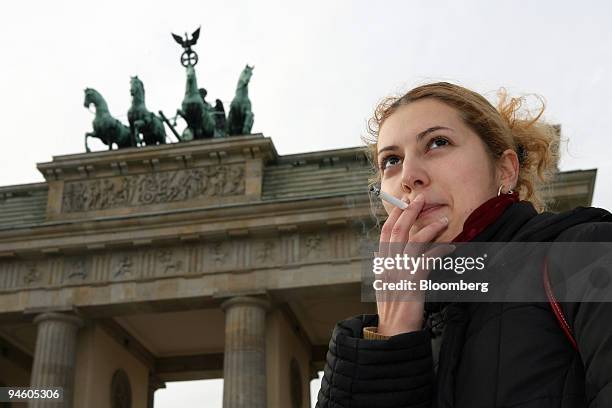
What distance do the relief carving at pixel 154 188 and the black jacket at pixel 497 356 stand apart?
23447 mm

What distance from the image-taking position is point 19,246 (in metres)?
24.9

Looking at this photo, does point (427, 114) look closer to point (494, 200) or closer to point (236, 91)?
point (494, 200)

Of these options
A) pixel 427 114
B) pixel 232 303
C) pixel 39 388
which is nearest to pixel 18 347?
pixel 39 388

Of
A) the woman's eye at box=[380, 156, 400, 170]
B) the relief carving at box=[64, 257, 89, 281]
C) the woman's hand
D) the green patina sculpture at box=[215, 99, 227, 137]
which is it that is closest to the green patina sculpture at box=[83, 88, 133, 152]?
the green patina sculpture at box=[215, 99, 227, 137]

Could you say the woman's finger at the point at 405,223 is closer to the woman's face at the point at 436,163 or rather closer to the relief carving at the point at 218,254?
the woman's face at the point at 436,163

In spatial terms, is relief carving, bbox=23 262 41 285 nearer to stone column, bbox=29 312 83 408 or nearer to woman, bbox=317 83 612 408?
stone column, bbox=29 312 83 408

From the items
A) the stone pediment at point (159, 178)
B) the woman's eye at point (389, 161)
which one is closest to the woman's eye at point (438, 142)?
the woman's eye at point (389, 161)

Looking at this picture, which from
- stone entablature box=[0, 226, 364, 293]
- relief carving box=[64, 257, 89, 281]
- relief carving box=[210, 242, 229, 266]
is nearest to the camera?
stone entablature box=[0, 226, 364, 293]

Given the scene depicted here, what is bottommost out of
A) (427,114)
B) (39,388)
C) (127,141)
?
(427,114)

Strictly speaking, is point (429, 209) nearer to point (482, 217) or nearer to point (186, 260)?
point (482, 217)

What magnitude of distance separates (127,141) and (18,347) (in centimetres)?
780

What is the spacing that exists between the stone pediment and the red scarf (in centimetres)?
2307

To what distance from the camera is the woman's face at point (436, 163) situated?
1.93 m

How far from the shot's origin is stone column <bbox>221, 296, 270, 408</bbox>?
22141mm
